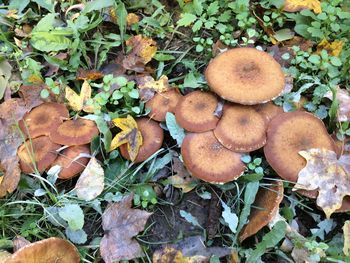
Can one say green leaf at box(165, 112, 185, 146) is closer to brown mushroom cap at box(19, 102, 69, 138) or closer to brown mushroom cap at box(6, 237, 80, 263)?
brown mushroom cap at box(19, 102, 69, 138)

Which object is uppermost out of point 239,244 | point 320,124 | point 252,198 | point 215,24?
point 215,24

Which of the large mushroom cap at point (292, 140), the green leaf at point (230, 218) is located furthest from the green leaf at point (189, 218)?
the large mushroom cap at point (292, 140)

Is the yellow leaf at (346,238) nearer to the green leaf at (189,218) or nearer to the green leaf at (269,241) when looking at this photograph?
the green leaf at (269,241)

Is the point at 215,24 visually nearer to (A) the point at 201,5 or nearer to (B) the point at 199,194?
(A) the point at 201,5

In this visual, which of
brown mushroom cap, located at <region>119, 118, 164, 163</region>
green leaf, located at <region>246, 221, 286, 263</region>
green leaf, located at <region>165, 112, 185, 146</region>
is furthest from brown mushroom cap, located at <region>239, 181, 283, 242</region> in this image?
brown mushroom cap, located at <region>119, 118, 164, 163</region>

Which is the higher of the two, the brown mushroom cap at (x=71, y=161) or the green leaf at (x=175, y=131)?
the green leaf at (x=175, y=131)

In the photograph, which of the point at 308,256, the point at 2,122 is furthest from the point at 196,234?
the point at 2,122

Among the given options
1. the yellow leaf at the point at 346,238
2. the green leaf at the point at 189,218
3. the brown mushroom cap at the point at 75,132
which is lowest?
the yellow leaf at the point at 346,238

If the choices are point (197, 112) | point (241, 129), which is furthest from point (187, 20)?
point (241, 129)
